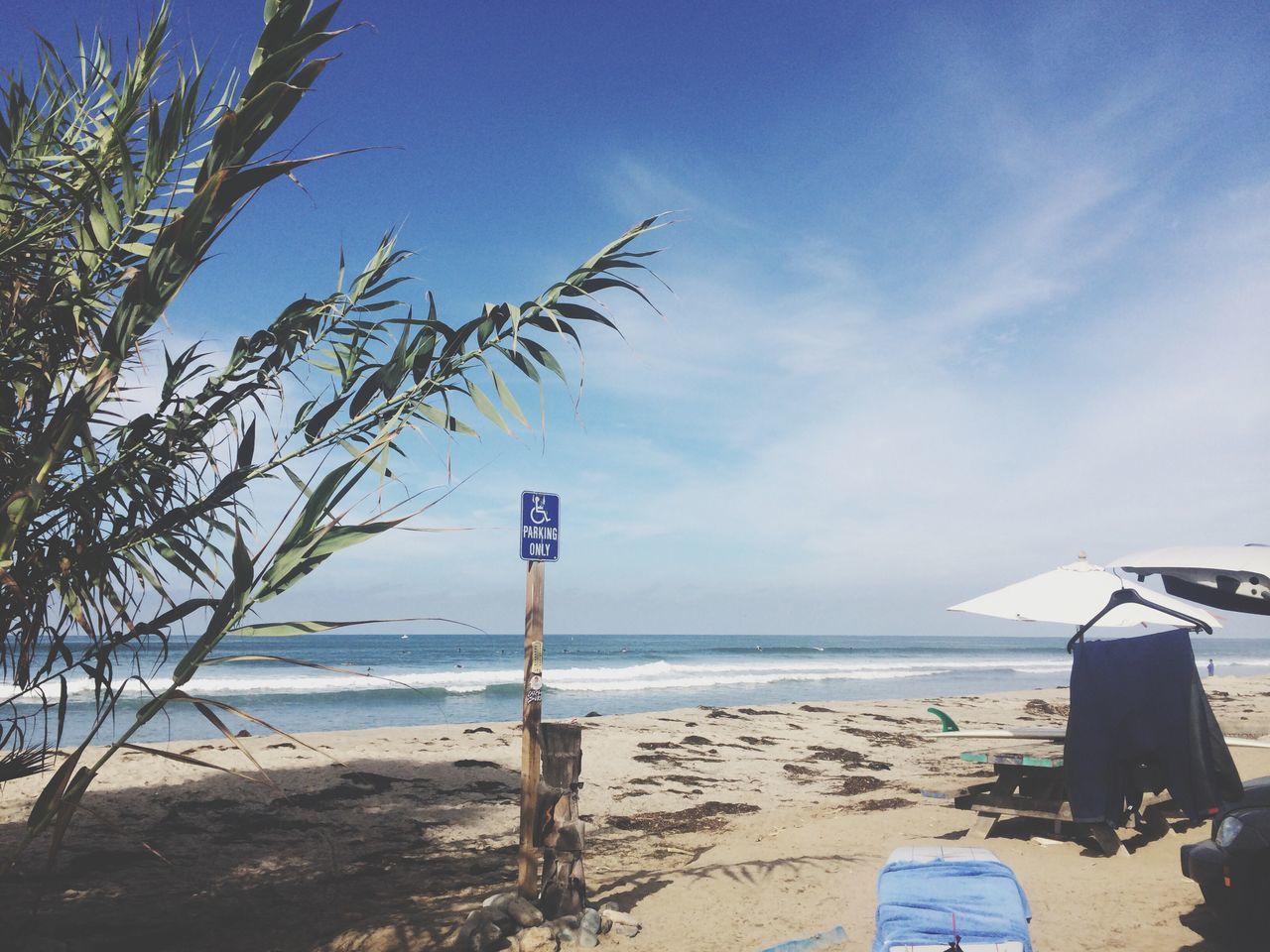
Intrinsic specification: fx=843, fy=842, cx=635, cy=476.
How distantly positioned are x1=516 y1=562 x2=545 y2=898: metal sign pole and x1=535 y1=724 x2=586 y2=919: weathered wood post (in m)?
0.06

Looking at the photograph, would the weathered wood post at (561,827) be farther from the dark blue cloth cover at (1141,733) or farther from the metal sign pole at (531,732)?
the dark blue cloth cover at (1141,733)

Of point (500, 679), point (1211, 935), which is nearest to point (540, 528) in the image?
point (1211, 935)

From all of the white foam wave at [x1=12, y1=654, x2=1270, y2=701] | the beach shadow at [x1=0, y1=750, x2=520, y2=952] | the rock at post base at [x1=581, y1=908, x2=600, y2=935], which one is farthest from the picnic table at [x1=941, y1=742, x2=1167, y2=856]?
the white foam wave at [x1=12, y1=654, x2=1270, y2=701]

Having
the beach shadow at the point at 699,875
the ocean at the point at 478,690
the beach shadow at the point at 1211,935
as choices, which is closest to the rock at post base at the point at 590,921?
the beach shadow at the point at 699,875

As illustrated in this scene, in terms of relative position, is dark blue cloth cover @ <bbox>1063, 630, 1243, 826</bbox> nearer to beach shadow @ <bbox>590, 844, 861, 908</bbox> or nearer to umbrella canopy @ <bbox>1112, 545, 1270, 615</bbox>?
umbrella canopy @ <bbox>1112, 545, 1270, 615</bbox>

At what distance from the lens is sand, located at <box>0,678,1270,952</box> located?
5.30 meters

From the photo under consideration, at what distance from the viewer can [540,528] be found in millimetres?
5688

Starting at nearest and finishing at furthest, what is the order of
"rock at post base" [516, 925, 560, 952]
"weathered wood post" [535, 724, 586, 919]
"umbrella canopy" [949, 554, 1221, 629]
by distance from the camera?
"rock at post base" [516, 925, 560, 952] → "weathered wood post" [535, 724, 586, 919] → "umbrella canopy" [949, 554, 1221, 629]

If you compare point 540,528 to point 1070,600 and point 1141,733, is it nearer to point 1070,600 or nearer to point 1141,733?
point 1141,733

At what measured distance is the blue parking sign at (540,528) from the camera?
18.4 ft

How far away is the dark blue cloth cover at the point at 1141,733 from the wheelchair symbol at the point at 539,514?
330 centimetres

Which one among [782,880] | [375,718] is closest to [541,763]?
[782,880]

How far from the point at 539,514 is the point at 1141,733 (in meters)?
3.84

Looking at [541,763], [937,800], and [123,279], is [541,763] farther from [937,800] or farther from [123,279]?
[937,800]
